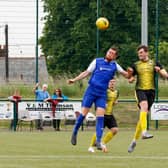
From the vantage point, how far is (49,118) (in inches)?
1037

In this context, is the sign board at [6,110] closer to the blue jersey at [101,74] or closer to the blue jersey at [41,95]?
the blue jersey at [41,95]

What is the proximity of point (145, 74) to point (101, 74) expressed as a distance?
2.61ft

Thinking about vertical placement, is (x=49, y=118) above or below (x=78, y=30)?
below

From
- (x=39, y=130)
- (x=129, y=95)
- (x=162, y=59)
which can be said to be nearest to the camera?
(x=39, y=130)

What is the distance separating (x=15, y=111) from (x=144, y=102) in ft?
42.6

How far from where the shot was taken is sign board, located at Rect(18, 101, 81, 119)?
26.4 meters

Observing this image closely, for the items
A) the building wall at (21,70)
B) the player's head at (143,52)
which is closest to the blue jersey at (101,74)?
the player's head at (143,52)

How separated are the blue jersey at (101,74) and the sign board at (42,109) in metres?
12.3

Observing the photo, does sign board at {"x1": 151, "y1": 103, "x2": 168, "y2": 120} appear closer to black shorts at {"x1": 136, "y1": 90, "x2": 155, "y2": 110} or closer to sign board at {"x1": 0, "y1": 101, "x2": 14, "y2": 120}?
sign board at {"x1": 0, "y1": 101, "x2": 14, "y2": 120}

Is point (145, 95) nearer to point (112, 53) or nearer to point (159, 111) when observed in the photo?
point (112, 53)

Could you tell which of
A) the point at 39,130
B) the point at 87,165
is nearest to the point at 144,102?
the point at 87,165

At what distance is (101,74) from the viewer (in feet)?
46.0

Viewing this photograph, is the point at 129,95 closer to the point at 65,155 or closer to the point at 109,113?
the point at 109,113

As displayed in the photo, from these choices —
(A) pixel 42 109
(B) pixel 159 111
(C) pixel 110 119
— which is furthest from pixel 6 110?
(C) pixel 110 119
